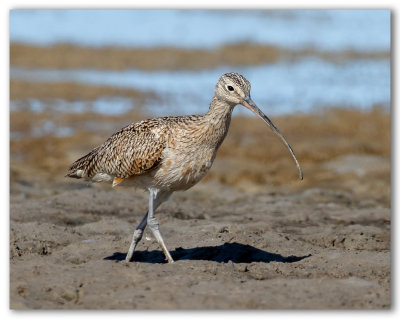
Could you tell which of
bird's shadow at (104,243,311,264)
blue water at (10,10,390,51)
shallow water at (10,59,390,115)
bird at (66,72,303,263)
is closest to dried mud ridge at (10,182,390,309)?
bird's shadow at (104,243,311,264)

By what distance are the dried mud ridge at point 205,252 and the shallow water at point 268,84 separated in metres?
6.45

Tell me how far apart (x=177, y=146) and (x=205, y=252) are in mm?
1561

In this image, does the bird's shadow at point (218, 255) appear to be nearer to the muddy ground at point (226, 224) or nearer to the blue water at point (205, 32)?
the muddy ground at point (226, 224)

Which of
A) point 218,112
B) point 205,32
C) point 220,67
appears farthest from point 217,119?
point 205,32

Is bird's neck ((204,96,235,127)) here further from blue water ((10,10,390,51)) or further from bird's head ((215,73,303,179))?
blue water ((10,10,390,51))

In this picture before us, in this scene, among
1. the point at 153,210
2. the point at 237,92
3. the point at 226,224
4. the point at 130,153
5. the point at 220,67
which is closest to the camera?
the point at 237,92

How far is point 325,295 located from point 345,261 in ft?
4.51

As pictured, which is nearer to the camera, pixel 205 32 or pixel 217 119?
pixel 217 119

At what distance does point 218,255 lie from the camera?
8.29m

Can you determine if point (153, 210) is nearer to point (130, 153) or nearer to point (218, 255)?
point (130, 153)

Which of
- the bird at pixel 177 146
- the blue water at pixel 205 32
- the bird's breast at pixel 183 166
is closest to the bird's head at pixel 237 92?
the bird at pixel 177 146

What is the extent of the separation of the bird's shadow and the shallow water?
30.4ft

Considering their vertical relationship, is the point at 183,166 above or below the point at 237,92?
below

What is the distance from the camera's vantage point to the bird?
7176mm
